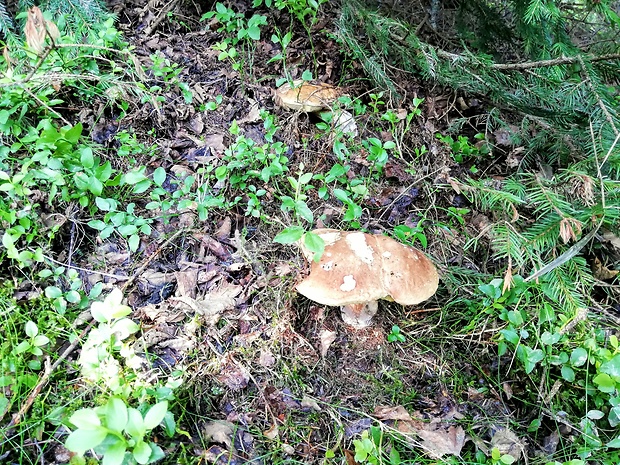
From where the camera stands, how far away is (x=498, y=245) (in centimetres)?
229

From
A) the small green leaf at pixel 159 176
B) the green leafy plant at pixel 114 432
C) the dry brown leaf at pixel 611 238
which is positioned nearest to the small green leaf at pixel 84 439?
the green leafy plant at pixel 114 432

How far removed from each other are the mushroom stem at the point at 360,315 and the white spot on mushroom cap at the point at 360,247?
1.42 ft

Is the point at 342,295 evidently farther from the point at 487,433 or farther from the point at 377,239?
the point at 487,433

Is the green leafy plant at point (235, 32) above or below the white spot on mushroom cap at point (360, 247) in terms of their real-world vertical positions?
above

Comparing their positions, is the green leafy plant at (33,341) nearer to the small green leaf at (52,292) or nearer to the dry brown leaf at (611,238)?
the small green leaf at (52,292)

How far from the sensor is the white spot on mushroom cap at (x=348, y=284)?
232cm

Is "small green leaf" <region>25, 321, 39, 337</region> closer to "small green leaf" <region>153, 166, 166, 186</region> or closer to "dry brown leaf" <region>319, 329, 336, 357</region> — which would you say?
"small green leaf" <region>153, 166, 166, 186</region>

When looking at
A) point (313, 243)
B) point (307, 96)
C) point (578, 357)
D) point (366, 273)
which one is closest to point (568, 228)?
point (578, 357)

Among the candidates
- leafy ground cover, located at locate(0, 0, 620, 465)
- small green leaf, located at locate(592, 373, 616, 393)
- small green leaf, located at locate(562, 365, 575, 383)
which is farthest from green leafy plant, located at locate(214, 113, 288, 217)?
small green leaf, located at locate(592, 373, 616, 393)

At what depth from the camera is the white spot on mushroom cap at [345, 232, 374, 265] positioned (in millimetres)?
2414

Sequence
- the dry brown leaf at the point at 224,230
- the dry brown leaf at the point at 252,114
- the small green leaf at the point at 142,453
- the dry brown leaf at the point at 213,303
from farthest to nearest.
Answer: the dry brown leaf at the point at 252,114
the dry brown leaf at the point at 224,230
the dry brown leaf at the point at 213,303
the small green leaf at the point at 142,453

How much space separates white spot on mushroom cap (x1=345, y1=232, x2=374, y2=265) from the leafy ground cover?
306 mm

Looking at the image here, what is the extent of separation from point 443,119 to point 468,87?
0.69 metres

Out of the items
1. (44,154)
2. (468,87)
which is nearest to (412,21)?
(468,87)
